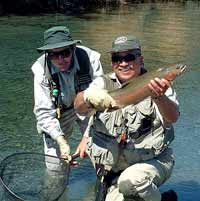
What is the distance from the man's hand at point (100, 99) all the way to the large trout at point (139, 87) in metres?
0.05

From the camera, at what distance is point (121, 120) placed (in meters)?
5.15

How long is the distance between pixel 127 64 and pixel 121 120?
1.94 feet

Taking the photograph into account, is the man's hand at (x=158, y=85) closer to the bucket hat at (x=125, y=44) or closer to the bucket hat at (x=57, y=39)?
the bucket hat at (x=125, y=44)

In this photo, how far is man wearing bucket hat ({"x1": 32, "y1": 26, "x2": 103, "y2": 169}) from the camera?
5582 mm

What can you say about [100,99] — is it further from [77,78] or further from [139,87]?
[77,78]

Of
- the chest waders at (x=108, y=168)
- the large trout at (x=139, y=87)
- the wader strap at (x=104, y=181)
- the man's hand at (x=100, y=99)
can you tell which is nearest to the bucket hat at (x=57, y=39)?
the chest waders at (x=108, y=168)

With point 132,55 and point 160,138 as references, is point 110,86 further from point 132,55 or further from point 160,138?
point 160,138

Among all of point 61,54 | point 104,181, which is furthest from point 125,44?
point 104,181

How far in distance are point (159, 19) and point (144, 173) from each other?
27.4 metres

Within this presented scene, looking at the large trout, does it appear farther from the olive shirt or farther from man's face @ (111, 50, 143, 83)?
the olive shirt

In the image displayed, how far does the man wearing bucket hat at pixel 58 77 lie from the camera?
18.3 ft

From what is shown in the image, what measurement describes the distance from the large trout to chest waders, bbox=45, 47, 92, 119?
1331 mm

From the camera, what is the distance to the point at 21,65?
1583 centimetres

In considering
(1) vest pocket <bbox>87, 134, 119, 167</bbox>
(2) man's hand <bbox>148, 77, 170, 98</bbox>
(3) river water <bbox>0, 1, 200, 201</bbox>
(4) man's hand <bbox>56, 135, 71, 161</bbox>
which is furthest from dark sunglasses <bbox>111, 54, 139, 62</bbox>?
(3) river water <bbox>0, 1, 200, 201</bbox>
